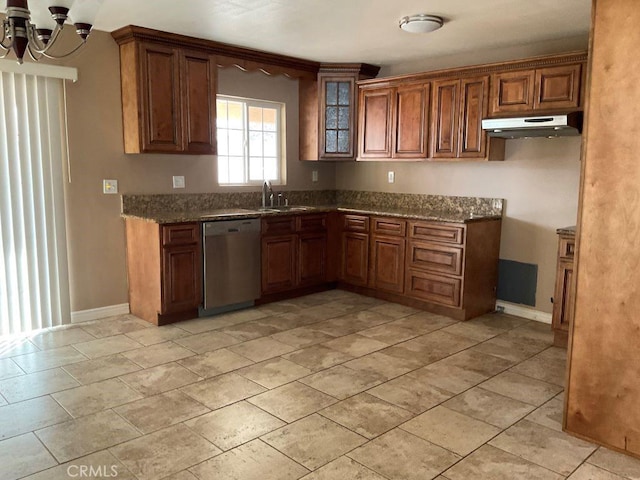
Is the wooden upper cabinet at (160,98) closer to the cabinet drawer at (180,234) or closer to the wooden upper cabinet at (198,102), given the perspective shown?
the wooden upper cabinet at (198,102)

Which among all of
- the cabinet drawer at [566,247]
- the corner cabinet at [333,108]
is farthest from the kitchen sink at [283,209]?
the cabinet drawer at [566,247]

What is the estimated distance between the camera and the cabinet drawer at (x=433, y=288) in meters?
4.62

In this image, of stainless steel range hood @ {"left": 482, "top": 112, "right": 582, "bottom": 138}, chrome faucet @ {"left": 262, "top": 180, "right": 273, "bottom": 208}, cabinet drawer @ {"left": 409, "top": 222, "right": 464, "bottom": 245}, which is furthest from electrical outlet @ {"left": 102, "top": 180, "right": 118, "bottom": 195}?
stainless steel range hood @ {"left": 482, "top": 112, "right": 582, "bottom": 138}

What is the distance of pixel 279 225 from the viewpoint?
5066 mm

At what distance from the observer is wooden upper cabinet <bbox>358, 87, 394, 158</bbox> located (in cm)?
531

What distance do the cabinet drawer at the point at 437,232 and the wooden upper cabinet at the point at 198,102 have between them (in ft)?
6.81

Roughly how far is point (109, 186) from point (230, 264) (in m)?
1.26

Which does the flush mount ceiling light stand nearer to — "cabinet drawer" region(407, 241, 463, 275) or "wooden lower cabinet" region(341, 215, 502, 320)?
"wooden lower cabinet" region(341, 215, 502, 320)

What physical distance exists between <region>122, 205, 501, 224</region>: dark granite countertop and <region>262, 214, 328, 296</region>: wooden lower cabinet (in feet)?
0.31

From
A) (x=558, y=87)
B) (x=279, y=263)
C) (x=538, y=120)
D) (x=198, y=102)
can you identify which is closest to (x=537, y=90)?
(x=558, y=87)

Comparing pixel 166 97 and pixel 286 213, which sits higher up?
pixel 166 97

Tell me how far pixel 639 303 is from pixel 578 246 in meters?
0.37

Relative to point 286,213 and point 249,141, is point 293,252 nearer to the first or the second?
point 286,213

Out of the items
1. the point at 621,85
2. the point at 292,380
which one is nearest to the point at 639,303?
the point at 621,85
